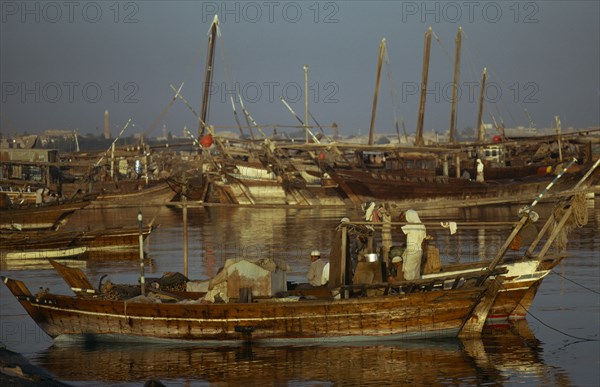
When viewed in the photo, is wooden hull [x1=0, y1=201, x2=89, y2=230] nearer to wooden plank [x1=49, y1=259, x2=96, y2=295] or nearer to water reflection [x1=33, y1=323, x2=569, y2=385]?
wooden plank [x1=49, y1=259, x2=96, y2=295]

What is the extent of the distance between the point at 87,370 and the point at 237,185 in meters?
Answer: 36.7

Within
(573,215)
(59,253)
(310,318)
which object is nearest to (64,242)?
(59,253)

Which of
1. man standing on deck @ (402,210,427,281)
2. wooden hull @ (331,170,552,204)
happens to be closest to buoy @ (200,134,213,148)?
wooden hull @ (331,170,552,204)

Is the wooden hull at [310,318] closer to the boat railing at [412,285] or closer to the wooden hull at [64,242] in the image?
the boat railing at [412,285]

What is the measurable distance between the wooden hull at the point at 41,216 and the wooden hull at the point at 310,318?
16527 mm

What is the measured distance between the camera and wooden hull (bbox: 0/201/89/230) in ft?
105

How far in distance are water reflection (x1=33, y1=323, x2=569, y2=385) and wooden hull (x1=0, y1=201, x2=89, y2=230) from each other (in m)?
16.1

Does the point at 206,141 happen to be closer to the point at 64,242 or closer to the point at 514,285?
the point at 64,242

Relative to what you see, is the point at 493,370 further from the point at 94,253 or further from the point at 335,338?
the point at 94,253

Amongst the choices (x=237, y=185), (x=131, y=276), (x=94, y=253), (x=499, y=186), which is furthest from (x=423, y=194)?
(x=131, y=276)

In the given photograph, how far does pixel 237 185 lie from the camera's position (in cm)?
5150

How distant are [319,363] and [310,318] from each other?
0.90m

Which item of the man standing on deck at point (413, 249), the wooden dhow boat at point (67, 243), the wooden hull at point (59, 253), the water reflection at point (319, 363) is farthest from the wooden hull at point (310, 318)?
A: the wooden hull at point (59, 253)

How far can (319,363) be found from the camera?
1474cm
